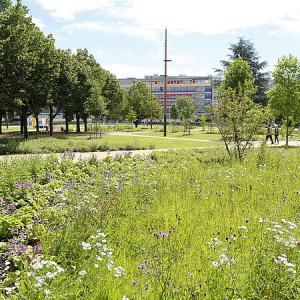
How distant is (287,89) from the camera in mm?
22719

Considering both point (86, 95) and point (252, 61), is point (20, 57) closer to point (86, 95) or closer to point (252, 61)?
point (86, 95)

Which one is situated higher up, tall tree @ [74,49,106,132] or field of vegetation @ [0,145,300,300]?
tall tree @ [74,49,106,132]

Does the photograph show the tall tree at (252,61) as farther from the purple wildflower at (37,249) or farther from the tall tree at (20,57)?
the purple wildflower at (37,249)

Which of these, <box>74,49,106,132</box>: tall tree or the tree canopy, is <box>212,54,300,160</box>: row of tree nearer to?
the tree canopy

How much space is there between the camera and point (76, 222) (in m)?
4.58

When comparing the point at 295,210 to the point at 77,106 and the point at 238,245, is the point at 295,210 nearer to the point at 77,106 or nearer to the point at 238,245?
the point at 238,245

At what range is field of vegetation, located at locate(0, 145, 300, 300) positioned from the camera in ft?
10.2

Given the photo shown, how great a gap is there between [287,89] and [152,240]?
21499 millimetres

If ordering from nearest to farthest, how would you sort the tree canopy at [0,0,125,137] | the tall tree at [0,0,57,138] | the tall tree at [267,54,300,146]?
the tall tree at [0,0,57,138], the tree canopy at [0,0,125,137], the tall tree at [267,54,300,146]

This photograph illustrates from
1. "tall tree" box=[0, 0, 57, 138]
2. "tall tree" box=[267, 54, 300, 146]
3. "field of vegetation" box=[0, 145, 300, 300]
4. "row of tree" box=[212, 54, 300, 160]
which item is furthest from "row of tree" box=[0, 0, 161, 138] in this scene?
"tall tree" box=[267, 54, 300, 146]

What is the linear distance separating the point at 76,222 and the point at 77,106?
3129cm

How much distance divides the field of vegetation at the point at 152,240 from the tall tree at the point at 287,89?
16.0 meters

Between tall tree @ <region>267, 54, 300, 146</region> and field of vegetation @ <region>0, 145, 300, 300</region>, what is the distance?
16.0 meters

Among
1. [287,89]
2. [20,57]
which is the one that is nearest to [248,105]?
[287,89]
